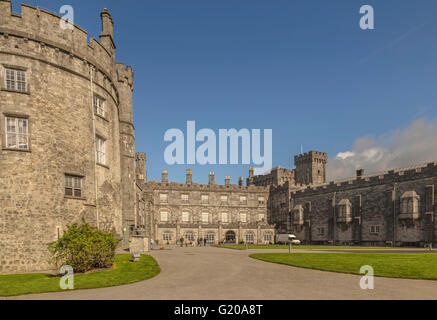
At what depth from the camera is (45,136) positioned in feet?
59.2

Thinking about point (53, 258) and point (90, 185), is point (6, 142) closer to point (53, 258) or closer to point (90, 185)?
point (90, 185)

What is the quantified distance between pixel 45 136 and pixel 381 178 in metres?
42.0

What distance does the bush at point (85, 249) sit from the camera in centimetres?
1455

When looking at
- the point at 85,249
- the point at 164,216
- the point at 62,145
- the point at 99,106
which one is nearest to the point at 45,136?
the point at 62,145

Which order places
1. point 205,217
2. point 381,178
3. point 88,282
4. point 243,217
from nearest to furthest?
1. point 88,282
2. point 381,178
3. point 205,217
4. point 243,217

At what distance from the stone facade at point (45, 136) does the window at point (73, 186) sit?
6cm

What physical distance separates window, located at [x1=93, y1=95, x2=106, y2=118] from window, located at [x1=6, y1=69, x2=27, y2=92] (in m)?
4.90

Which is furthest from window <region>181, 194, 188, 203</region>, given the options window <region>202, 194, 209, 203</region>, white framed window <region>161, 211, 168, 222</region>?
white framed window <region>161, 211, 168, 222</region>

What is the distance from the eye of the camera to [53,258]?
17094 mm

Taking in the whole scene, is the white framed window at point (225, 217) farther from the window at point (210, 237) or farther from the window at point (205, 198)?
the window at point (210, 237)

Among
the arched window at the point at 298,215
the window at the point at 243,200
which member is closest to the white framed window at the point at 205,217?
the window at the point at 243,200

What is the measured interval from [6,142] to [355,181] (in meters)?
44.6

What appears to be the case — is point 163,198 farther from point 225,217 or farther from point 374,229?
point 374,229

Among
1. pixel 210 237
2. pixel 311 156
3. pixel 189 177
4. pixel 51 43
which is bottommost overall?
pixel 210 237
